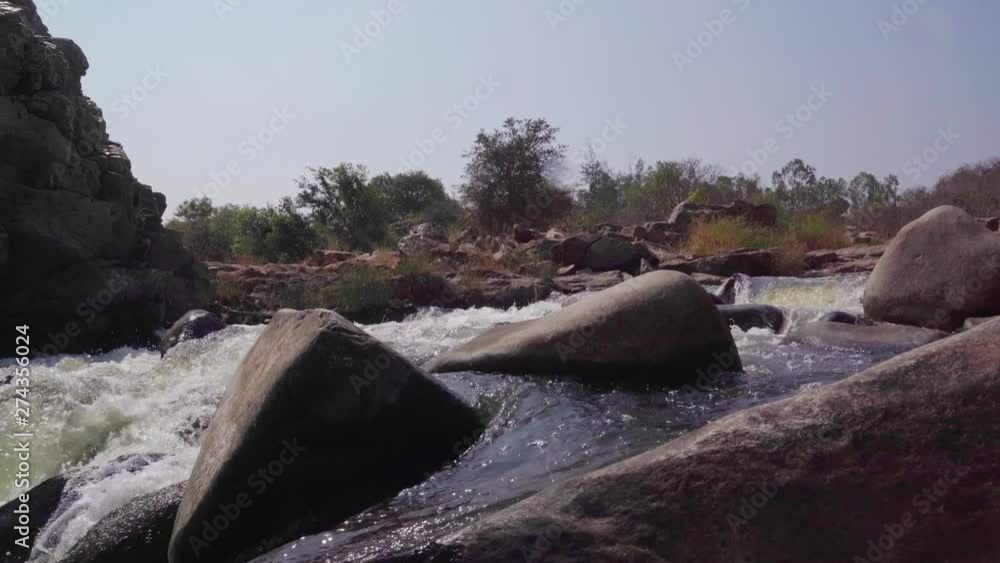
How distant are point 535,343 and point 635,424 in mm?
1425

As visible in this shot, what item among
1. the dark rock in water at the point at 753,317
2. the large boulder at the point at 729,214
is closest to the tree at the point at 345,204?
the large boulder at the point at 729,214

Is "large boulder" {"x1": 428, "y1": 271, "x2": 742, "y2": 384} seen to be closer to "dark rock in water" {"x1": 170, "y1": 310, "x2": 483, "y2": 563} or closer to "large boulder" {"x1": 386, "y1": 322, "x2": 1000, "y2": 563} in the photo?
"dark rock in water" {"x1": 170, "y1": 310, "x2": 483, "y2": 563}

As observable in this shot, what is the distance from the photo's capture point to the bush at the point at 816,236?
1770 cm

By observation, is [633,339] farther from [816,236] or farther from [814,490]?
[816,236]

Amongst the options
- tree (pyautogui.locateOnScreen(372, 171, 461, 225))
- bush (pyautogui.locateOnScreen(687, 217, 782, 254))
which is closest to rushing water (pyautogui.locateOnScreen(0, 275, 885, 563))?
bush (pyautogui.locateOnScreen(687, 217, 782, 254))

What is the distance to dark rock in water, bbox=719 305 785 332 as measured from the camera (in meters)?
7.75

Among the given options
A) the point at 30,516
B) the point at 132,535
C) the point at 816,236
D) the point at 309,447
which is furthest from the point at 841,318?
the point at 816,236

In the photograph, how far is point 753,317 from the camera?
7848 mm

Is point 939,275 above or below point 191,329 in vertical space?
below

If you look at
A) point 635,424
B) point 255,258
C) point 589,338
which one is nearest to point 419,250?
point 255,258

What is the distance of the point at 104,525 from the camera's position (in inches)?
134

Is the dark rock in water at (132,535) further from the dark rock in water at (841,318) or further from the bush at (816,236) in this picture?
the bush at (816,236)

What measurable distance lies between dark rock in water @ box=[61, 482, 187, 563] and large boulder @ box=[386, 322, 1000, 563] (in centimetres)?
187

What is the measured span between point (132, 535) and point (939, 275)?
7.21m
